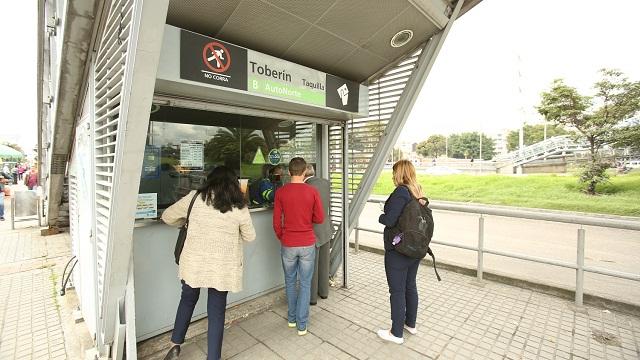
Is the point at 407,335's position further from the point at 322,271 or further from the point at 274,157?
the point at 274,157

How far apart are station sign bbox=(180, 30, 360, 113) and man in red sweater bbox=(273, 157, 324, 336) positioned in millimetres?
709

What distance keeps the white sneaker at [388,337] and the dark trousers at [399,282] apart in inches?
1.5

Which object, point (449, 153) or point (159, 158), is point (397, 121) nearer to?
point (159, 158)

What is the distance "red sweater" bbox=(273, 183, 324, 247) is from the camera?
3195 mm

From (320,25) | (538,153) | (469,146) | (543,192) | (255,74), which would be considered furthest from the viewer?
(469,146)

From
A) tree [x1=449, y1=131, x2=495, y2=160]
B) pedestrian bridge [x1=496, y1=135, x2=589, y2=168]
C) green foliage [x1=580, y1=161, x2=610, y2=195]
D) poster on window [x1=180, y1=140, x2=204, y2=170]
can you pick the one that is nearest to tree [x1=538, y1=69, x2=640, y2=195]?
green foliage [x1=580, y1=161, x2=610, y2=195]

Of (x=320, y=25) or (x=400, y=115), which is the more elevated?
(x=320, y=25)

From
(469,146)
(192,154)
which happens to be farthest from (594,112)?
(469,146)

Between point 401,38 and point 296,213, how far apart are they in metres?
2.24

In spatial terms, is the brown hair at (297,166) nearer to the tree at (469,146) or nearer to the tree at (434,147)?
the tree at (469,146)

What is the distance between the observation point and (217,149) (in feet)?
12.5

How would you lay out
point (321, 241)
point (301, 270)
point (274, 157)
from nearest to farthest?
point (301, 270)
point (321, 241)
point (274, 157)

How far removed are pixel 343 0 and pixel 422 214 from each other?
2.02 m

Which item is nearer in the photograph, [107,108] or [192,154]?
[107,108]
